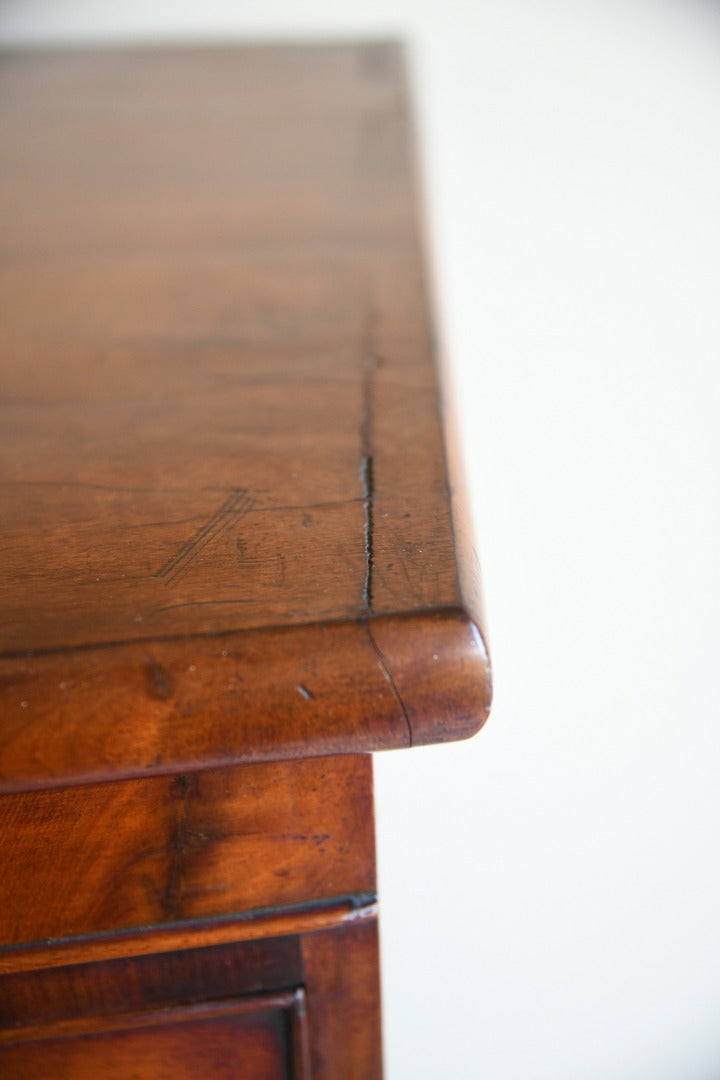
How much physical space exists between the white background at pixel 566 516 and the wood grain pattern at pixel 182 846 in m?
0.40

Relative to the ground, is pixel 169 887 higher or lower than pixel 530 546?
lower

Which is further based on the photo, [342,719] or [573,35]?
[573,35]

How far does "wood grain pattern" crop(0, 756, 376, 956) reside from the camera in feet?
0.75

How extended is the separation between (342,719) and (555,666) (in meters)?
0.47

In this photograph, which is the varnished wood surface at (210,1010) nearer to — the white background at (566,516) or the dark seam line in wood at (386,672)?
the dark seam line in wood at (386,672)

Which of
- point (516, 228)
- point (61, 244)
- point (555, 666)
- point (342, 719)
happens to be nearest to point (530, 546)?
point (555, 666)

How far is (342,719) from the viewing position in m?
0.19

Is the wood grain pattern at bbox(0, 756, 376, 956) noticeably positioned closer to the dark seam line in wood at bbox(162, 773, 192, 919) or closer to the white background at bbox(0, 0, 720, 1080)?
the dark seam line in wood at bbox(162, 773, 192, 919)

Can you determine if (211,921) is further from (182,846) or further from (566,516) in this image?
(566,516)

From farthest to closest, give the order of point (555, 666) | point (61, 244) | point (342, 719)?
point (555, 666), point (61, 244), point (342, 719)

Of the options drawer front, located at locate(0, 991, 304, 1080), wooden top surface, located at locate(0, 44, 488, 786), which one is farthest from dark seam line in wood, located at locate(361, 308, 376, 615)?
Answer: drawer front, located at locate(0, 991, 304, 1080)

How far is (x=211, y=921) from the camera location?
0.76ft

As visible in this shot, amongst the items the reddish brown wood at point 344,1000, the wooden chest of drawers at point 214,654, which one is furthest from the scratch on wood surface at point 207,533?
the reddish brown wood at point 344,1000

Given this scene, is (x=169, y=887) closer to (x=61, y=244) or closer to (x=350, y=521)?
(x=350, y=521)
